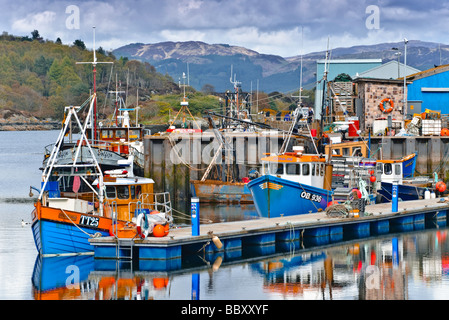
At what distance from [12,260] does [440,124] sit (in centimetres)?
3029

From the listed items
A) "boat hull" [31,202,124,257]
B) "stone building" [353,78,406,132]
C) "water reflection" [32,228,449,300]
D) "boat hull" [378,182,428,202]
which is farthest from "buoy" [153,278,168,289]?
"stone building" [353,78,406,132]

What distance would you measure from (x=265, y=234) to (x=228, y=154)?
19.3 meters

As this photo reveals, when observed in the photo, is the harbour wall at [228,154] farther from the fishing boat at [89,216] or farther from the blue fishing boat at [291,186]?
the fishing boat at [89,216]

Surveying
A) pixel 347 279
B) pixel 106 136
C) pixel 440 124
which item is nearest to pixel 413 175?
pixel 440 124

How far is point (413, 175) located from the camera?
155 feet

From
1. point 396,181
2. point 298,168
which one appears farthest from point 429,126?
point 298,168

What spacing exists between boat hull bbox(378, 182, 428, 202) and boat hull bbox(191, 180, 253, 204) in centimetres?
736

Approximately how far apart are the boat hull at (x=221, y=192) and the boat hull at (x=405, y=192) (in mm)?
7365

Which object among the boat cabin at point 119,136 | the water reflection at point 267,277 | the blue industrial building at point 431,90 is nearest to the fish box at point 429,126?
the blue industrial building at point 431,90

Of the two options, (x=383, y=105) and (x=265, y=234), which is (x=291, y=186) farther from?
(x=383, y=105)

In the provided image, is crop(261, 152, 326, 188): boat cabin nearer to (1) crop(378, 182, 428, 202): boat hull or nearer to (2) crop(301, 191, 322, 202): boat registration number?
(2) crop(301, 191, 322, 202): boat registration number

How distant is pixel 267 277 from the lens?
26406 millimetres

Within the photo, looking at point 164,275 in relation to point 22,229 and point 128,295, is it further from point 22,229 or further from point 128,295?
point 22,229

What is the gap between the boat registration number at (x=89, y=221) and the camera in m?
27.8
